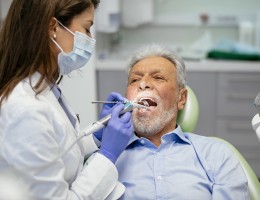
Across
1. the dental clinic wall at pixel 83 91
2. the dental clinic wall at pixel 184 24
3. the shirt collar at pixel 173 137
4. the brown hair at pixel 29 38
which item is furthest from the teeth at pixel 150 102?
the dental clinic wall at pixel 184 24

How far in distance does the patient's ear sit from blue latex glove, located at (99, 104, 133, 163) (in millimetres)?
503

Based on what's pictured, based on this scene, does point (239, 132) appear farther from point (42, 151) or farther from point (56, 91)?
point (42, 151)

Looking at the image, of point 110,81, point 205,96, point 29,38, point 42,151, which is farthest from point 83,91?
point 42,151

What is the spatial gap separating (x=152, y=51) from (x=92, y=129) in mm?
724

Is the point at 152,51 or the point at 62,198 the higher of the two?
the point at 152,51

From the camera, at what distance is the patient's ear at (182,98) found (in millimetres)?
1974

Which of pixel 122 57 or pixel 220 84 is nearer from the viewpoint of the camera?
pixel 220 84

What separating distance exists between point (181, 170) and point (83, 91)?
1.70 meters

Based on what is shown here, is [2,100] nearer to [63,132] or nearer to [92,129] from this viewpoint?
[63,132]

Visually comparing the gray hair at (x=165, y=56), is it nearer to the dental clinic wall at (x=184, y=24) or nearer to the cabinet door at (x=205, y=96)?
the cabinet door at (x=205, y=96)

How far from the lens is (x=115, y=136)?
1.48 meters

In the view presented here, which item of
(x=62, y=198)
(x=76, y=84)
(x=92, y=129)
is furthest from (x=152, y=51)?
(x=76, y=84)

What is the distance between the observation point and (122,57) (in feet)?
11.9

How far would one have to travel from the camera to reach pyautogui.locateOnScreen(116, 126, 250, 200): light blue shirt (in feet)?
5.26
